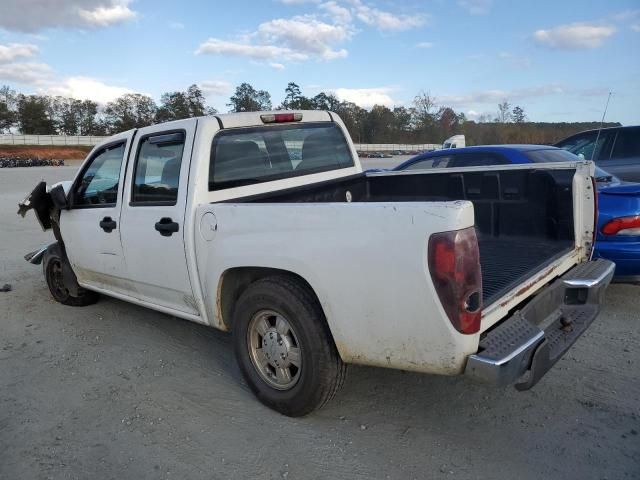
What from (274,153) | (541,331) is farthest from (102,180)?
(541,331)

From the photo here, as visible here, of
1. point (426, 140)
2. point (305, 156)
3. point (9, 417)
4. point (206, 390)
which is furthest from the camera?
point (426, 140)

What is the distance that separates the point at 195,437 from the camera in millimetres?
2982

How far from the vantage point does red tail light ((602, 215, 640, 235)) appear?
4.53 metres

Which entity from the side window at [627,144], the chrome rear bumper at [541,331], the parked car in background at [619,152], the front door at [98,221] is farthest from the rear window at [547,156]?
the front door at [98,221]

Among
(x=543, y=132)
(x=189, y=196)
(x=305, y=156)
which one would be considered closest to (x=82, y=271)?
(x=189, y=196)

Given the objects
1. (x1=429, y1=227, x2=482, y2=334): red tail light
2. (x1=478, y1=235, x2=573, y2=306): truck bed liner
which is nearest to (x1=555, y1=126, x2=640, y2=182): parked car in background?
(x1=478, y1=235, x2=573, y2=306): truck bed liner

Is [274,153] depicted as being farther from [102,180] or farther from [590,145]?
[590,145]

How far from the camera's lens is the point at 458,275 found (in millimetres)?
2303

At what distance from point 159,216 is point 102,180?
1193 millimetres

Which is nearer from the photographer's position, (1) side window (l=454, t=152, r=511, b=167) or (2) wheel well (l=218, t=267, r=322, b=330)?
(2) wheel well (l=218, t=267, r=322, b=330)

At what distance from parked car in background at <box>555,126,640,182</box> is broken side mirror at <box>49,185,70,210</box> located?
7.15m

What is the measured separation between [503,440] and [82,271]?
4.03 meters

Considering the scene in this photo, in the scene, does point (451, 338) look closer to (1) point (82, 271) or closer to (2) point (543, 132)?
(1) point (82, 271)

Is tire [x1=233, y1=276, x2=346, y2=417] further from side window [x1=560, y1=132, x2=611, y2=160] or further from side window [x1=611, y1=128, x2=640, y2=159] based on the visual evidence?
side window [x1=611, y1=128, x2=640, y2=159]
